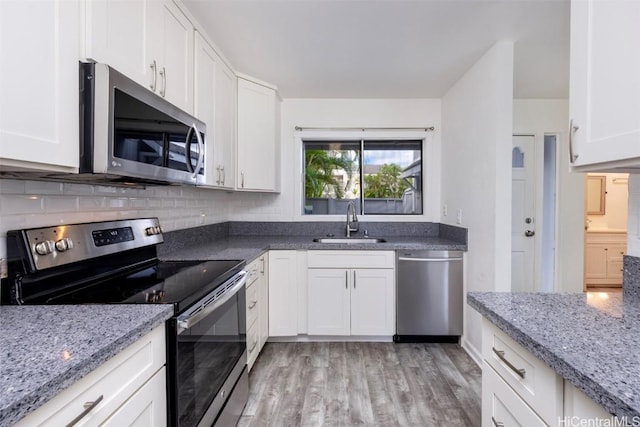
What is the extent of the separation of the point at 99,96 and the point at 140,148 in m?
0.26

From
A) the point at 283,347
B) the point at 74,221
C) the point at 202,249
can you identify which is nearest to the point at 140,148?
the point at 74,221

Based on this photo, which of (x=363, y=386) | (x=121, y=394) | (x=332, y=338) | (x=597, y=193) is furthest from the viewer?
(x=597, y=193)

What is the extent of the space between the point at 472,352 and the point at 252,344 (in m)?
1.77

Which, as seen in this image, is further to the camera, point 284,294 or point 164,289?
point 284,294

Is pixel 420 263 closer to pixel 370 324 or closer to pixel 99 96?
pixel 370 324

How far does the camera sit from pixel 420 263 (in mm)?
2811

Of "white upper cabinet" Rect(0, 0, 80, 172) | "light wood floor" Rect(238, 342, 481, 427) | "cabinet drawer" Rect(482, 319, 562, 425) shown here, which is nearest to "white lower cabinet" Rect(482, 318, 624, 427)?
"cabinet drawer" Rect(482, 319, 562, 425)

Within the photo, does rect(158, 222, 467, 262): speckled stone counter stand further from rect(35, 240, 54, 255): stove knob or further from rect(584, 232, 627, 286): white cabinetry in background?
rect(584, 232, 627, 286): white cabinetry in background

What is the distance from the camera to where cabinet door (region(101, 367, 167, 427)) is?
0.86m

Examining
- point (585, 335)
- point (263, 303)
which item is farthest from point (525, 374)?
point (263, 303)

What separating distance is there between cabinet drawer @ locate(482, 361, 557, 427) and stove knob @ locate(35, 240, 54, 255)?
1.66 metres

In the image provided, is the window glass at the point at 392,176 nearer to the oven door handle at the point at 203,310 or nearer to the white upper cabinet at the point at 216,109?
the white upper cabinet at the point at 216,109

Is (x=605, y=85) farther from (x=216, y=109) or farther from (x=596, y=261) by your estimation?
(x=596, y=261)

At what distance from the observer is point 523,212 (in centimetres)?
346
